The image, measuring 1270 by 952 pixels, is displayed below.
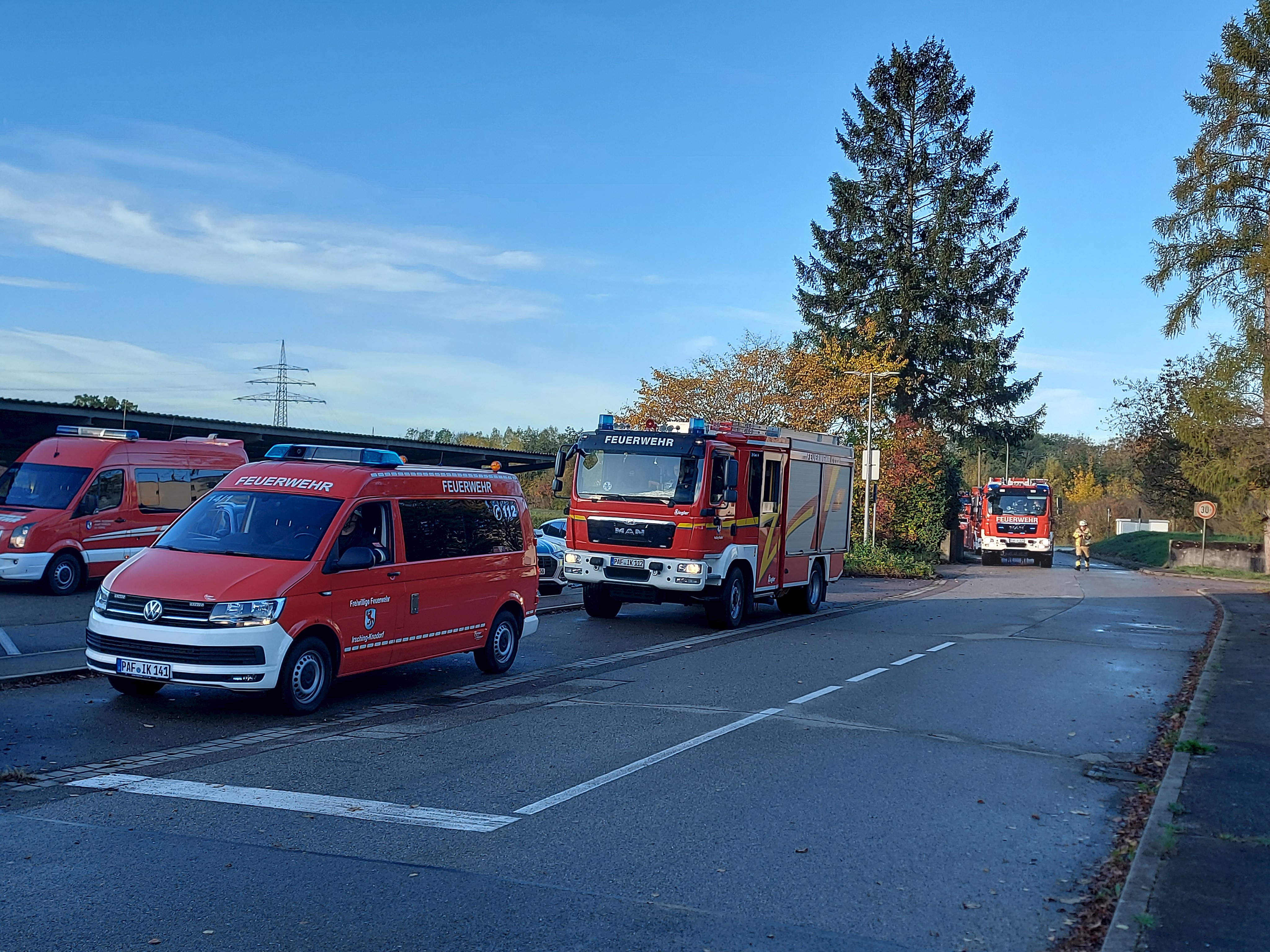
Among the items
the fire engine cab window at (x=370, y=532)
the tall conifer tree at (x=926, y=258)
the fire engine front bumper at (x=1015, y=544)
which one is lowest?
the fire engine front bumper at (x=1015, y=544)

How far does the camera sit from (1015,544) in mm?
47094

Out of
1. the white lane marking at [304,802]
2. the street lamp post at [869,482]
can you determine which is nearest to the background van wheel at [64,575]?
the white lane marking at [304,802]

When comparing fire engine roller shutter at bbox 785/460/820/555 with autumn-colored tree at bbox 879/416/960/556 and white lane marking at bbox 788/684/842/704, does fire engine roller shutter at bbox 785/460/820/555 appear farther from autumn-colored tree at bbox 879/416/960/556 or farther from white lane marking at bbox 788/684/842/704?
autumn-colored tree at bbox 879/416/960/556

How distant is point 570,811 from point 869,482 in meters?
Result: 28.2

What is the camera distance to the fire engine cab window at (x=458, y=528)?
10656mm

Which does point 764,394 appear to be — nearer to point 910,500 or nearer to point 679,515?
point 910,500

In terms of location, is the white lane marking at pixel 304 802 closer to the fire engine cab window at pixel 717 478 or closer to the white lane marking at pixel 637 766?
the white lane marking at pixel 637 766

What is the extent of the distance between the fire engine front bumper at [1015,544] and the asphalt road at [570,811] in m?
35.4

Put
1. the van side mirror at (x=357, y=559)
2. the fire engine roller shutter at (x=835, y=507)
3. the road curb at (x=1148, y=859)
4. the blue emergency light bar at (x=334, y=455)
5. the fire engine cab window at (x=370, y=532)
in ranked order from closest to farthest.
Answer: the road curb at (x=1148, y=859), the van side mirror at (x=357, y=559), the fire engine cab window at (x=370, y=532), the blue emergency light bar at (x=334, y=455), the fire engine roller shutter at (x=835, y=507)

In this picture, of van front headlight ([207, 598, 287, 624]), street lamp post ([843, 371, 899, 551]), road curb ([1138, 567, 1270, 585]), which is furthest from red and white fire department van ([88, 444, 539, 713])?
road curb ([1138, 567, 1270, 585])

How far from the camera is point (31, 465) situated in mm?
18984

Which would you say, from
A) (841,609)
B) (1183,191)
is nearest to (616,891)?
(841,609)

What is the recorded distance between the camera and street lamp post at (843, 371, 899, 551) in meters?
33.9

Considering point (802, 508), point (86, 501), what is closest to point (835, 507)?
point (802, 508)
